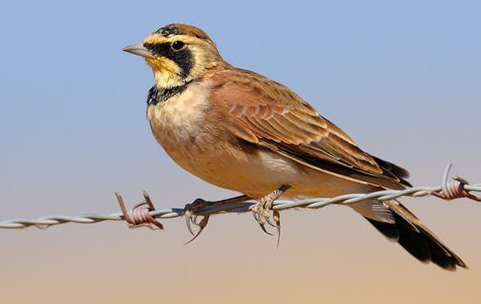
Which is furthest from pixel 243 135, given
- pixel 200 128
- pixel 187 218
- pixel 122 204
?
pixel 122 204

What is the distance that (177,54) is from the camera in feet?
27.8

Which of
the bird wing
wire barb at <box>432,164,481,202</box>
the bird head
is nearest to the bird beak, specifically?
the bird head

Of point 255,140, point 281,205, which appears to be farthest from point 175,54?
point 281,205

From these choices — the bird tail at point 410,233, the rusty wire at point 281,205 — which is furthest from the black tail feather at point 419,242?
the rusty wire at point 281,205

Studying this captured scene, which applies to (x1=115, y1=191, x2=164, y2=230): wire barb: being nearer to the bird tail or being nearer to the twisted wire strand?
the twisted wire strand

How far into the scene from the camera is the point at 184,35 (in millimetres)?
8547

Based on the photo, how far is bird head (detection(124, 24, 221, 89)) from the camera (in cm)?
833

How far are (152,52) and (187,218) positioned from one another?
5.67 ft

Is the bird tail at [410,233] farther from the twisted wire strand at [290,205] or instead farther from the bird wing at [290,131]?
the twisted wire strand at [290,205]

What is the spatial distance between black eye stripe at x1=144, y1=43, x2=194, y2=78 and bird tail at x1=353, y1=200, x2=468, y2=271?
199 cm

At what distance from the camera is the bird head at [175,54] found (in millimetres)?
8328

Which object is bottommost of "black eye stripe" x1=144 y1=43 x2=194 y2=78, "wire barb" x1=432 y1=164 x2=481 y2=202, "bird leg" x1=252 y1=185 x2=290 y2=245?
"wire barb" x1=432 y1=164 x2=481 y2=202

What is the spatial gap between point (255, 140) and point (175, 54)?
128cm

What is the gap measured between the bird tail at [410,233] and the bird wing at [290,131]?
482 millimetres
